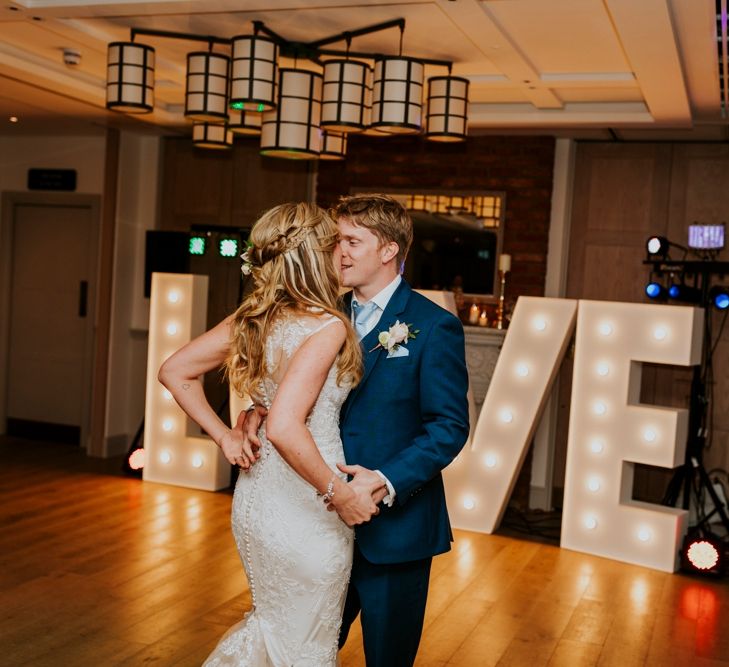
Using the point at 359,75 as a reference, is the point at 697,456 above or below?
below

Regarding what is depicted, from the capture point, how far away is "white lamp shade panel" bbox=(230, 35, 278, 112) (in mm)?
4473

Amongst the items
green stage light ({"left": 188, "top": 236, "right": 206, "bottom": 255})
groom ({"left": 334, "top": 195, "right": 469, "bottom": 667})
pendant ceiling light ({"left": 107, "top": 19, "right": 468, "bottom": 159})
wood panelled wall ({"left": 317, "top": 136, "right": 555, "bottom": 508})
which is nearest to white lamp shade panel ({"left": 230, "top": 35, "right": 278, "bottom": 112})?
pendant ceiling light ({"left": 107, "top": 19, "right": 468, "bottom": 159})

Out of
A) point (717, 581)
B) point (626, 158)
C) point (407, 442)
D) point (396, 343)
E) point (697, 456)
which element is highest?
point (626, 158)

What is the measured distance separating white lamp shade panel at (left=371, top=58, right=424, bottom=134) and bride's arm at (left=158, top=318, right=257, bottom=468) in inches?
99.2

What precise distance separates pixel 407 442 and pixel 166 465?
4.59 metres

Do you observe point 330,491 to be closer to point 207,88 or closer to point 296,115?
point 296,115

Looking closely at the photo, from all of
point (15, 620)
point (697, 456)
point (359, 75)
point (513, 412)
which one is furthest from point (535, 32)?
point (15, 620)

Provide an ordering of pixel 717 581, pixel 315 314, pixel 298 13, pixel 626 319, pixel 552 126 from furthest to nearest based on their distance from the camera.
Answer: pixel 552 126 < pixel 626 319 < pixel 717 581 < pixel 298 13 < pixel 315 314

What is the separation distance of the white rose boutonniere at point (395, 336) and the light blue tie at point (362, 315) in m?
0.14

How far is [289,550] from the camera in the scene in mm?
2248

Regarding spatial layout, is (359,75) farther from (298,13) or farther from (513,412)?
(513,412)

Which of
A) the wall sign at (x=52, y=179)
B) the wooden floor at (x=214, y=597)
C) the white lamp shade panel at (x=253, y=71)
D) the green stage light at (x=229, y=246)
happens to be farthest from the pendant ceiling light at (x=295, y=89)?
the wall sign at (x=52, y=179)

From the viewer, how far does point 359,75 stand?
15.3ft

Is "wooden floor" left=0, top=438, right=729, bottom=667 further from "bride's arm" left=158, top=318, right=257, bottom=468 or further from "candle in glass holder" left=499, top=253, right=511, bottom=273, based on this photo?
"candle in glass holder" left=499, top=253, right=511, bottom=273
